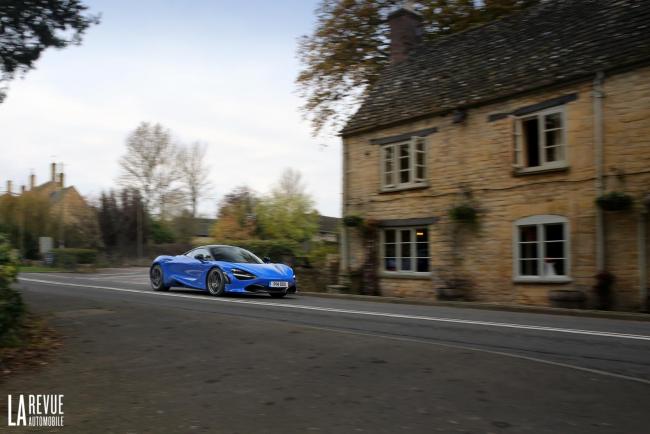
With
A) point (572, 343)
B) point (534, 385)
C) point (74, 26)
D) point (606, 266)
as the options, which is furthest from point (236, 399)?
point (606, 266)

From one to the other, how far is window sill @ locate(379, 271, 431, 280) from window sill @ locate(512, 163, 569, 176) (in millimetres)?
4129

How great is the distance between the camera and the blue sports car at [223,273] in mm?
14094

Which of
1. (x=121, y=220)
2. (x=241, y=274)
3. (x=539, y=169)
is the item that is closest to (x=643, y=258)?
(x=539, y=169)

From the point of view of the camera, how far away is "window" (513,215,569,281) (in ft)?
46.6

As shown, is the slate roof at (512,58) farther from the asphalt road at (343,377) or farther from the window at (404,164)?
the asphalt road at (343,377)

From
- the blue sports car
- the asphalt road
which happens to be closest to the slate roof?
the blue sports car

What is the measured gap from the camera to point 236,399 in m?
4.80

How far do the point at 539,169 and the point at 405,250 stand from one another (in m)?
5.23

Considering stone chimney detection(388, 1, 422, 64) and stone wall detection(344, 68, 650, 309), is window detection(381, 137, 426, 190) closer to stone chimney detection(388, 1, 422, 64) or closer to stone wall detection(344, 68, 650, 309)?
stone wall detection(344, 68, 650, 309)

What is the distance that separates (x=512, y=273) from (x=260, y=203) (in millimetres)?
34021

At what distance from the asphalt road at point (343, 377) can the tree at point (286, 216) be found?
123 ft

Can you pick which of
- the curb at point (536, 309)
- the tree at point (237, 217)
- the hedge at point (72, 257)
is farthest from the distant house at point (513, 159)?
the hedge at point (72, 257)

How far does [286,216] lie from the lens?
1906 inches

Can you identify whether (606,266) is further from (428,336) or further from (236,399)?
(236,399)
